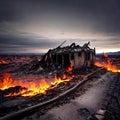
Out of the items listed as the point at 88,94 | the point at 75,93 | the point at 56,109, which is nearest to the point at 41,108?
the point at 56,109

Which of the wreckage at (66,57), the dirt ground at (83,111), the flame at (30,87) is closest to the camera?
the dirt ground at (83,111)

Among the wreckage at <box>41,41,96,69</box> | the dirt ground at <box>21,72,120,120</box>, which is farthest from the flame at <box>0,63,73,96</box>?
the wreckage at <box>41,41,96,69</box>

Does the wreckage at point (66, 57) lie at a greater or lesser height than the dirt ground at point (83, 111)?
greater

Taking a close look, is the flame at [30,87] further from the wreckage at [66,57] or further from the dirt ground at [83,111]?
the wreckage at [66,57]

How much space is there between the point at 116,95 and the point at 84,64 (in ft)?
42.4

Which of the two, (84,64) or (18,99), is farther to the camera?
(84,64)

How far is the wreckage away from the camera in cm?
1951

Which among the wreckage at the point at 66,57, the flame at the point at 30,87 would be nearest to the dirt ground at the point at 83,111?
the flame at the point at 30,87

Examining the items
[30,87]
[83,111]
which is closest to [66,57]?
[30,87]

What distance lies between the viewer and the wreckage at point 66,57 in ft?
64.0

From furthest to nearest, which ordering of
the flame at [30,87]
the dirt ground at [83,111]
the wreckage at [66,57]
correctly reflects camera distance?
the wreckage at [66,57], the flame at [30,87], the dirt ground at [83,111]

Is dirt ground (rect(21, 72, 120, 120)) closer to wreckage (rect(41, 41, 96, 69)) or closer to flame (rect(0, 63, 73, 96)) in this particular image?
flame (rect(0, 63, 73, 96))

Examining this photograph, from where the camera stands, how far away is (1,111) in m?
6.69

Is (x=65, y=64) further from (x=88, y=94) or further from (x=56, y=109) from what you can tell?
(x=56, y=109)
